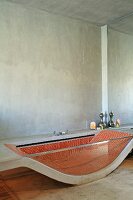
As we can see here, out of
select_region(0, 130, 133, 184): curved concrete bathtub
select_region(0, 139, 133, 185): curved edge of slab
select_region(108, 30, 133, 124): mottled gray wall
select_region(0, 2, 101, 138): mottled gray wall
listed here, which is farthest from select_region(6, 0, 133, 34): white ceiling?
select_region(0, 139, 133, 185): curved edge of slab

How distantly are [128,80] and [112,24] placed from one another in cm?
130

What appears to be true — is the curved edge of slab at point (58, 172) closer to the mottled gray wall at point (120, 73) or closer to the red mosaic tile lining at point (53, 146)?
the red mosaic tile lining at point (53, 146)

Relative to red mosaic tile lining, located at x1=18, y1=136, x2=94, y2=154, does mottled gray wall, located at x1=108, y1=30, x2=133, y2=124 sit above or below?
above

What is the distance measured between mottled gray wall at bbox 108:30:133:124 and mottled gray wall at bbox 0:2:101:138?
0.30 m

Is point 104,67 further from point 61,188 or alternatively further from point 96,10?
point 61,188

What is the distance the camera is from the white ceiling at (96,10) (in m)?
3.50

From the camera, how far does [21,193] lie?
2342 mm

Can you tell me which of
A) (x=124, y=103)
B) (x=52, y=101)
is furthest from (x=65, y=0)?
(x=124, y=103)

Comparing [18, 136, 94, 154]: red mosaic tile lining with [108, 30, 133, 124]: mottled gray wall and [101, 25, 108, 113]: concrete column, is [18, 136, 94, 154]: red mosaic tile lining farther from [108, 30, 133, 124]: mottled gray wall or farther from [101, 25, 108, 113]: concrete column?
[108, 30, 133, 124]: mottled gray wall

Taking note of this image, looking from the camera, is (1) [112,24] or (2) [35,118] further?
(1) [112,24]

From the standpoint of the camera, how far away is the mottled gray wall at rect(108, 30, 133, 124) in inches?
175

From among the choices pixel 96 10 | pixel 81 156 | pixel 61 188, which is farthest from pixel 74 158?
pixel 96 10

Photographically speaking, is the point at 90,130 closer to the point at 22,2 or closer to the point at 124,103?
the point at 124,103

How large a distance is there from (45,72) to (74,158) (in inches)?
66.2
